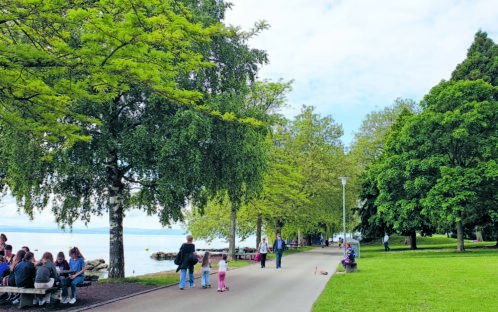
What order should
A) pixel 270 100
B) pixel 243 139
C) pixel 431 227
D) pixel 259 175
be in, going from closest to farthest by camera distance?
pixel 243 139 → pixel 259 175 → pixel 270 100 → pixel 431 227

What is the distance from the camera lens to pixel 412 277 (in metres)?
16.2

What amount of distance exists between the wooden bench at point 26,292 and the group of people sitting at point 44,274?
0.38ft

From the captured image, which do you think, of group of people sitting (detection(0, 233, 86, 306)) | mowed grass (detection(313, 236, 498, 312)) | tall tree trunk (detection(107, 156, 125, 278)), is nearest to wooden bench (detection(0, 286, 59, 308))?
group of people sitting (detection(0, 233, 86, 306))

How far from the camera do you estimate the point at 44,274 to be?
33.2 ft

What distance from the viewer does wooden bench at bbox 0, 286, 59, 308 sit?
9859mm

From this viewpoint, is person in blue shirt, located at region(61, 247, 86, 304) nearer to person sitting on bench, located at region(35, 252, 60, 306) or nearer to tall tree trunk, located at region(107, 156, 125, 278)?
person sitting on bench, located at region(35, 252, 60, 306)

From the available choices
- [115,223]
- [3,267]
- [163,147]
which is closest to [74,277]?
[3,267]

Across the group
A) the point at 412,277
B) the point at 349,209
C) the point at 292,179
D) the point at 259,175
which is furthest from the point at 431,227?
the point at 259,175

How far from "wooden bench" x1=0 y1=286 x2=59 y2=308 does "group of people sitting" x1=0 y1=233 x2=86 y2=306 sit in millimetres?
117

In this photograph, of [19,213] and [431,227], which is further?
[431,227]

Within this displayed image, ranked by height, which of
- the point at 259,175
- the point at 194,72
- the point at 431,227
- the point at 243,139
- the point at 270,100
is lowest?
the point at 431,227

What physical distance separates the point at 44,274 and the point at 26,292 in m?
0.53

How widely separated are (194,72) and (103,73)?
27.7 ft

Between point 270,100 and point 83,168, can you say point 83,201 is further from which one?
point 270,100
